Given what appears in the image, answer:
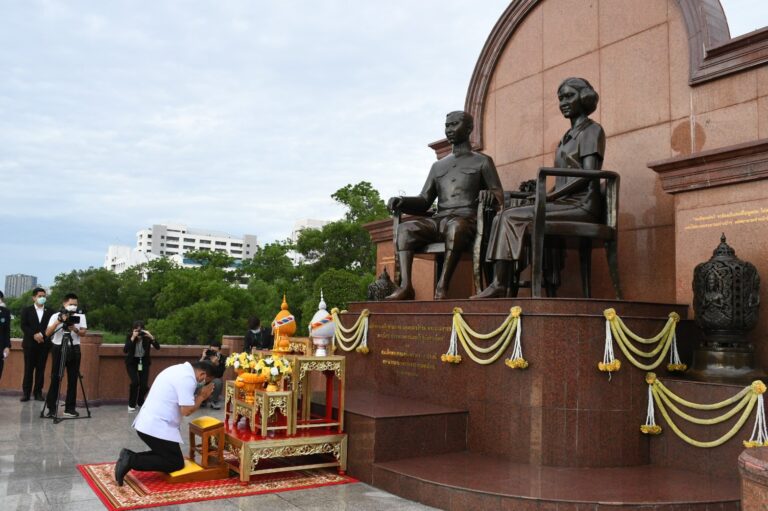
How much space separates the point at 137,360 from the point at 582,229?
6.19 metres

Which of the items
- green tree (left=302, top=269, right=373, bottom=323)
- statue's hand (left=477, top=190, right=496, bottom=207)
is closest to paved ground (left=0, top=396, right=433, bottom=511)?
statue's hand (left=477, top=190, right=496, bottom=207)

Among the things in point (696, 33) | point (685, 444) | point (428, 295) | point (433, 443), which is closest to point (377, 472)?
point (433, 443)

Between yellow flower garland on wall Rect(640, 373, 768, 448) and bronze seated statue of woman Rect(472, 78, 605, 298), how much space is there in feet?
→ 5.02

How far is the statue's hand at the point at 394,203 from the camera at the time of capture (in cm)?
718

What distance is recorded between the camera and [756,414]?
4.54 metres

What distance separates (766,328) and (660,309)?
0.84 m

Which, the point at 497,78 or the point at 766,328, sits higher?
the point at 497,78

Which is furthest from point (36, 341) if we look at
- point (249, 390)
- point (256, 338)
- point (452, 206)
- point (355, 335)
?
point (452, 206)

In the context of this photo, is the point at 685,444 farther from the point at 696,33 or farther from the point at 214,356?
the point at 214,356

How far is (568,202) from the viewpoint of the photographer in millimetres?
6160

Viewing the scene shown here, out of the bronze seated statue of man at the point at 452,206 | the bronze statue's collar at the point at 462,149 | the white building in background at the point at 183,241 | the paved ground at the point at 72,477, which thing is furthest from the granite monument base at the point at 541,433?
the white building in background at the point at 183,241

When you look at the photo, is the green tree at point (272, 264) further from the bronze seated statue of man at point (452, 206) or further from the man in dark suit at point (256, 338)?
the bronze seated statue of man at point (452, 206)

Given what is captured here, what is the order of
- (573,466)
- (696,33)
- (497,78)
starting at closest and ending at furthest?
(573,466) → (696,33) → (497,78)

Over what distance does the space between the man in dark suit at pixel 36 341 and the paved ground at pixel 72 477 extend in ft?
5.34
